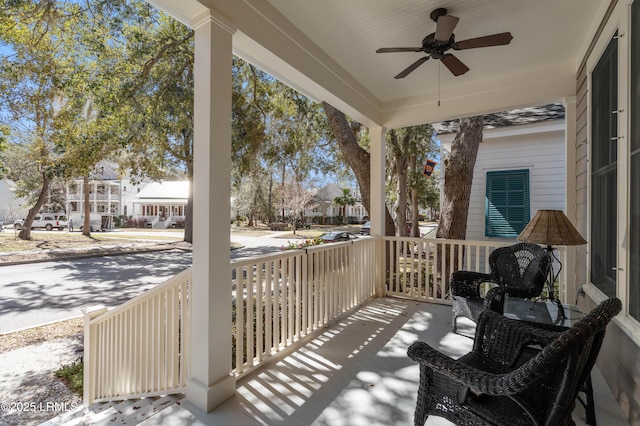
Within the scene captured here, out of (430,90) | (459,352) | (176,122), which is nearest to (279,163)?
(176,122)

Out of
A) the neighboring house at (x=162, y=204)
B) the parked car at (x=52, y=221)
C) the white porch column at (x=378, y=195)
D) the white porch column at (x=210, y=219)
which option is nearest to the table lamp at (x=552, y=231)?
the white porch column at (x=378, y=195)

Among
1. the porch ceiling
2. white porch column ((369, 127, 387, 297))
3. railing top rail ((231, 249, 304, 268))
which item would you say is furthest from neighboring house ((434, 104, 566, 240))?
railing top rail ((231, 249, 304, 268))

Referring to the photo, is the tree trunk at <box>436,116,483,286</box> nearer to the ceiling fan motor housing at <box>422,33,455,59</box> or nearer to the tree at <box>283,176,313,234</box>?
the ceiling fan motor housing at <box>422,33,455,59</box>

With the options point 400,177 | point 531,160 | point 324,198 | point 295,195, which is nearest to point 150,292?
point 531,160

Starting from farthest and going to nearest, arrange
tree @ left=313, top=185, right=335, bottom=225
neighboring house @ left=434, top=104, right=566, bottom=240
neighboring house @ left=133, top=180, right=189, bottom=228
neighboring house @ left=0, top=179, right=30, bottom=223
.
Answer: tree @ left=313, top=185, right=335, bottom=225 → neighboring house @ left=133, top=180, right=189, bottom=228 → neighboring house @ left=0, top=179, right=30, bottom=223 → neighboring house @ left=434, top=104, right=566, bottom=240

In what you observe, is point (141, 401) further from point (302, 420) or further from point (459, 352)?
point (459, 352)

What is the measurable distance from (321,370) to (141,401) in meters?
1.36

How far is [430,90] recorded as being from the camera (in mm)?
4145

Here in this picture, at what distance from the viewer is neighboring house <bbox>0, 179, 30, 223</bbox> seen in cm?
830

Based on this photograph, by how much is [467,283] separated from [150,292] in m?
2.96

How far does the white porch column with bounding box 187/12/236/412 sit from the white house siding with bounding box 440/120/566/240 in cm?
583

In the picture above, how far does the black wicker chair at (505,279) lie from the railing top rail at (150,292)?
2.46 metres

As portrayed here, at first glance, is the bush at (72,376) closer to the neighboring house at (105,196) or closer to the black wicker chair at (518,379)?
the black wicker chair at (518,379)

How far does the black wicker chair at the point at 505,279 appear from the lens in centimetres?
280
